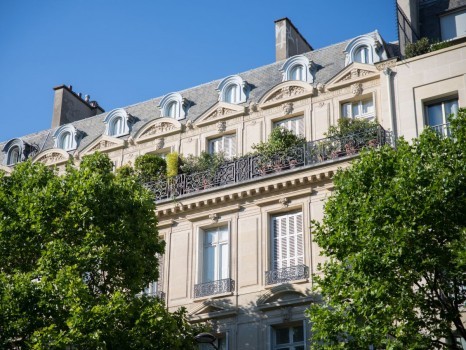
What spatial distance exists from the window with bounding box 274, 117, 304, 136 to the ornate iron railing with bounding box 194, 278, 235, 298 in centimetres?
463

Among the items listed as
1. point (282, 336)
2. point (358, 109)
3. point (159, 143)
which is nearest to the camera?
point (282, 336)

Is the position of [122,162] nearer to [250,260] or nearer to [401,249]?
[250,260]

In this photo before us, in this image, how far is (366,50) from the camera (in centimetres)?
2586

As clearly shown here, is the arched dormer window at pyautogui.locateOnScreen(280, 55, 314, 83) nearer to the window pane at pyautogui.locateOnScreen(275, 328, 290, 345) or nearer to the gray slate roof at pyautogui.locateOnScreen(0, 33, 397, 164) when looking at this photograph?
the gray slate roof at pyautogui.locateOnScreen(0, 33, 397, 164)

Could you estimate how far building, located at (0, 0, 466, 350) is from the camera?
2322 centimetres

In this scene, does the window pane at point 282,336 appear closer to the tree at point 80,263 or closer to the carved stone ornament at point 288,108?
the tree at point 80,263

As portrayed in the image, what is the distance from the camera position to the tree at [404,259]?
18.0 m

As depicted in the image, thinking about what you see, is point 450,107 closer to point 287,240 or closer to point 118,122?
point 287,240

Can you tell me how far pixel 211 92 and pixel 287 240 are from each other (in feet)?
21.6

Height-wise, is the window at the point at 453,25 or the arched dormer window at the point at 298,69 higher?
the window at the point at 453,25

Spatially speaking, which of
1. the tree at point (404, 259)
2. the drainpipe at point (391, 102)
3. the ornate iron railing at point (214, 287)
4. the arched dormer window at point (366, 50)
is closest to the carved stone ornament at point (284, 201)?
the ornate iron railing at point (214, 287)

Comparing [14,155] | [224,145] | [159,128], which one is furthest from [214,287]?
[14,155]

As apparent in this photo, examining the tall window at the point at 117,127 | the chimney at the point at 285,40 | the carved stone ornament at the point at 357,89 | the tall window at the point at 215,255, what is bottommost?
the tall window at the point at 215,255

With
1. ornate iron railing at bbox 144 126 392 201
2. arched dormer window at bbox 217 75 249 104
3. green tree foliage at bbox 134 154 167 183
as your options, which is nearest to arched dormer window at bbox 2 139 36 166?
green tree foliage at bbox 134 154 167 183
